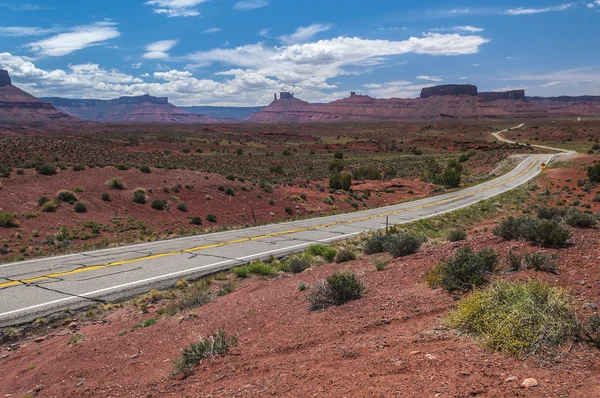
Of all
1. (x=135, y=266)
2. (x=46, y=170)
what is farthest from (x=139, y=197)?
(x=135, y=266)

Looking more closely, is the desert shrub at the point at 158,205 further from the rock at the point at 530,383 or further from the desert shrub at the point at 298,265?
the rock at the point at 530,383

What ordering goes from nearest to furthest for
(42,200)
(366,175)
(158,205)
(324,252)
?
(324,252), (42,200), (158,205), (366,175)

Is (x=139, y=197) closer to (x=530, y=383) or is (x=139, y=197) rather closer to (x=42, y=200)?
(x=42, y=200)

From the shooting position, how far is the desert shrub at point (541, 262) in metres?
7.61

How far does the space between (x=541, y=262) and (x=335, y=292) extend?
148 inches

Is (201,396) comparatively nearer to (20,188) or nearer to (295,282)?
(295,282)

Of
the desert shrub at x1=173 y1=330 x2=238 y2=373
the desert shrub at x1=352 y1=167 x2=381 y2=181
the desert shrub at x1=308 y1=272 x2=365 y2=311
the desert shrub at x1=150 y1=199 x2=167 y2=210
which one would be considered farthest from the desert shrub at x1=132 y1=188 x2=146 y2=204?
the desert shrub at x1=352 y1=167 x2=381 y2=181

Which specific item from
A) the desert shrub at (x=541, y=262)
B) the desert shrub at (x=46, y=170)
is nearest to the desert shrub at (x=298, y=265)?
the desert shrub at (x=541, y=262)

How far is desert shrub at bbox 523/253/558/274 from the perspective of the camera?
761 centimetres

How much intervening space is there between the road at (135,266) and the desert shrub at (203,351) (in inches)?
210

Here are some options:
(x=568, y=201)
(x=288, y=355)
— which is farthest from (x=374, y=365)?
(x=568, y=201)

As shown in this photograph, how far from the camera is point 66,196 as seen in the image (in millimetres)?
26375

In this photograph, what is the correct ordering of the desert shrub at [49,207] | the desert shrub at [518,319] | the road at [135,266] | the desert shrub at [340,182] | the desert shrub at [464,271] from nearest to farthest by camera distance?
the desert shrub at [518,319], the desert shrub at [464,271], the road at [135,266], the desert shrub at [49,207], the desert shrub at [340,182]

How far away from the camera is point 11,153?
178ft
